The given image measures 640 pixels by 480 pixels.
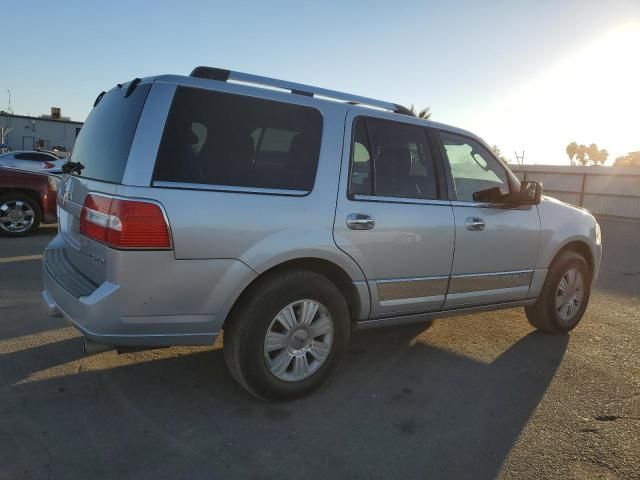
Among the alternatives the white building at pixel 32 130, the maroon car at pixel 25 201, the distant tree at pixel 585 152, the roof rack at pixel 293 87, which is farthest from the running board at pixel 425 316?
the distant tree at pixel 585 152

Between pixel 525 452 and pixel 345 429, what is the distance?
3.35ft

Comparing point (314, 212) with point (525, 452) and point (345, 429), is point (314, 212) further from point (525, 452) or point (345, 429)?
point (525, 452)

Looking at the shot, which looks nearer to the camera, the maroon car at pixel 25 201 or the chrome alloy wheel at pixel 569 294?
the chrome alloy wheel at pixel 569 294

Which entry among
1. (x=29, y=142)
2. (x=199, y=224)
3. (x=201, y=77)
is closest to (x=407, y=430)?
(x=199, y=224)

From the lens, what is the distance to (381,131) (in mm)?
3730

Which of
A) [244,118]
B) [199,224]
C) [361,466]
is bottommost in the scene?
[361,466]

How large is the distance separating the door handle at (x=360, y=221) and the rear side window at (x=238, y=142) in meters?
0.36

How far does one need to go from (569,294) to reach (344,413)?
288cm

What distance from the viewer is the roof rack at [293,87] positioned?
3.14 m

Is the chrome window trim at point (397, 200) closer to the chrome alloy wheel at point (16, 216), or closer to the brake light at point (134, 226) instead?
the brake light at point (134, 226)

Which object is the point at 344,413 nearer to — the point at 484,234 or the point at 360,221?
the point at 360,221

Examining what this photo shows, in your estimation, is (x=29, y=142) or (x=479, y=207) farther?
(x=29, y=142)

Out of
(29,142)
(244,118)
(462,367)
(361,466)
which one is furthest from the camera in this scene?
(29,142)

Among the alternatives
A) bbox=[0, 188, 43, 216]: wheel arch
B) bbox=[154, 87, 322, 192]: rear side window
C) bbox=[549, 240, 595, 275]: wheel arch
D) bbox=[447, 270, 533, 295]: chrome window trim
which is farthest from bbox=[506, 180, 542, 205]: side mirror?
bbox=[0, 188, 43, 216]: wheel arch
